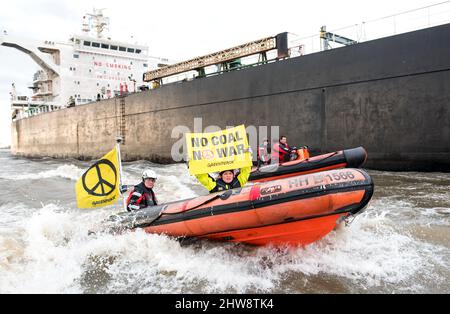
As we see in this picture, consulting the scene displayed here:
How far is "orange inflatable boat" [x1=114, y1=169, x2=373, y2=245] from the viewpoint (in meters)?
3.51

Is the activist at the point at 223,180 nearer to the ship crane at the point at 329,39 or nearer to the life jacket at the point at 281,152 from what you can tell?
the life jacket at the point at 281,152

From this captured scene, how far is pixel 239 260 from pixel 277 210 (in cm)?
77

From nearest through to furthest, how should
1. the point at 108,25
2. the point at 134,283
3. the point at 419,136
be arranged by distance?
the point at 134,283 → the point at 419,136 → the point at 108,25

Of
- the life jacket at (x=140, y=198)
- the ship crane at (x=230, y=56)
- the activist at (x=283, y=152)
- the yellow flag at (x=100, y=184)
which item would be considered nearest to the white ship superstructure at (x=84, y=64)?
the ship crane at (x=230, y=56)

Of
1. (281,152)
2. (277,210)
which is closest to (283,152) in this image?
(281,152)

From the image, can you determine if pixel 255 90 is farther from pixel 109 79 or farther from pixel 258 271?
pixel 109 79

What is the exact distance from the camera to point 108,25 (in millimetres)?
25578

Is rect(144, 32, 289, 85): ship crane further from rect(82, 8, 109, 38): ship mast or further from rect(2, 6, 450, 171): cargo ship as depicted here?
rect(82, 8, 109, 38): ship mast

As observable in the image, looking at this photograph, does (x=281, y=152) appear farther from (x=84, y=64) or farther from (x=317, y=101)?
(x=84, y=64)

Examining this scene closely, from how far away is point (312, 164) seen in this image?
315 inches

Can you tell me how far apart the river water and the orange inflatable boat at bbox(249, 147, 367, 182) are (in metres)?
1.81

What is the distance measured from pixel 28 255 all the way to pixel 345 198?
13.7ft

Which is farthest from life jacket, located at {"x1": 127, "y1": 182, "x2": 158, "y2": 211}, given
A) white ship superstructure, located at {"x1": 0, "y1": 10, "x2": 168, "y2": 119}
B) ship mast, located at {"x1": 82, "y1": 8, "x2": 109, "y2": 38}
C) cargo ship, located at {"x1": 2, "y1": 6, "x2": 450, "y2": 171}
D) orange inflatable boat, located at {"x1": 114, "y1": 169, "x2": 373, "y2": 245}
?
ship mast, located at {"x1": 82, "y1": 8, "x2": 109, "y2": 38}

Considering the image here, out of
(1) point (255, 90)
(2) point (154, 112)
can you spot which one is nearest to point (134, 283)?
(1) point (255, 90)
